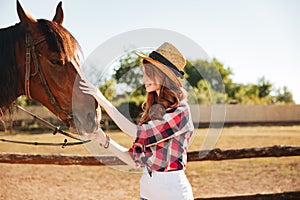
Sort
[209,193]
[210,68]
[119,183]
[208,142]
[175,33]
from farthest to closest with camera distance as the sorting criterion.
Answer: [119,183], [209,193], [210,68], [208,142], [175,33]

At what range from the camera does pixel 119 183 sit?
7.68 m

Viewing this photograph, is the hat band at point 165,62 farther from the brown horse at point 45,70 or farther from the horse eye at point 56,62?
the horse eye at point 56,62

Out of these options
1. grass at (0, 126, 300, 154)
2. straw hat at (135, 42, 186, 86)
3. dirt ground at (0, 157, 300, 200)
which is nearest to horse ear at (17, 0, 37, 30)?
straw hat at (135, 42, 186, 86)

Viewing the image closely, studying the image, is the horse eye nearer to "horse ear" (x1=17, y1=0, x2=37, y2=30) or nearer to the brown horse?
the brown horse

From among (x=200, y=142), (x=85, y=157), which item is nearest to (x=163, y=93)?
(x=85, y=157)

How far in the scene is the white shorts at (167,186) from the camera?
206 cm

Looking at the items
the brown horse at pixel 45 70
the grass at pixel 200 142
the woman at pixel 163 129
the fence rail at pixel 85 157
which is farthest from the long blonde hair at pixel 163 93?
the grass at pixel 200 142

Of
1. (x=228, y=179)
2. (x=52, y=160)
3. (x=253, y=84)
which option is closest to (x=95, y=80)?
(x=52, y=160)

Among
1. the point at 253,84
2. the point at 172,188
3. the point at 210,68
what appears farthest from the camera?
the point at 253,84

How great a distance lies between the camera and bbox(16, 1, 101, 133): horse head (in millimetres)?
2313

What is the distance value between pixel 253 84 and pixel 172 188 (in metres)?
56.5

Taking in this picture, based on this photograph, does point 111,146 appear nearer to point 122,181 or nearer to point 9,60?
point 9,60

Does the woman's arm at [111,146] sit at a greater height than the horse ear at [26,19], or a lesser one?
lesser

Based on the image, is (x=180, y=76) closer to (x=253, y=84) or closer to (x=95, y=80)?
(x=95, y=80)
